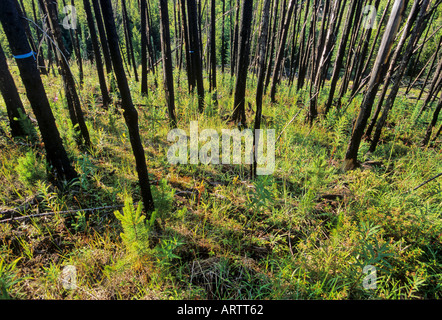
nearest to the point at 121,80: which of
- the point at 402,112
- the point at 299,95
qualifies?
the point at 299,95

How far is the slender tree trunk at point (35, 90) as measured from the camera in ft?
7.03

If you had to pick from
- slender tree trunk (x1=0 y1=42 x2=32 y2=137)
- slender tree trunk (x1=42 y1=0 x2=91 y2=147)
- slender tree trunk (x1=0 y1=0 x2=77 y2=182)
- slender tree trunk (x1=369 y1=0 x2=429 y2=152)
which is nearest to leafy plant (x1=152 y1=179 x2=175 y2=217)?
slender tree trunk (x1=0 y1=0 x2=77 y2=182)

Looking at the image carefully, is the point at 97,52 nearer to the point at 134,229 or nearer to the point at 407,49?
the point at 134,229

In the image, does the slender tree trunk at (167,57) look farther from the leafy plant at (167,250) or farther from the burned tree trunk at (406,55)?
the burned tree trunk at (406,55)

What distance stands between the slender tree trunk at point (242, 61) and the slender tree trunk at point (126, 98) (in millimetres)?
2509

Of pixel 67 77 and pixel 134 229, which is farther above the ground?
pixel 67 77

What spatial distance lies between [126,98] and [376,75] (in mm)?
3453

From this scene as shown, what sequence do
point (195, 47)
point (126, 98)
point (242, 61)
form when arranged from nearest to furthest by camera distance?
point (126, 98), point (242, 61), point (195, 47)

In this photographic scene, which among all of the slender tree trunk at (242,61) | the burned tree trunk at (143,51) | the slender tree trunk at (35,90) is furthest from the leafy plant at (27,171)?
the burned tree trunk at (143,51)

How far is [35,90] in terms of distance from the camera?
2.38 meters

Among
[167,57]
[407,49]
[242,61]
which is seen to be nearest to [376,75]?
[407,49]
